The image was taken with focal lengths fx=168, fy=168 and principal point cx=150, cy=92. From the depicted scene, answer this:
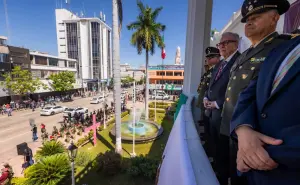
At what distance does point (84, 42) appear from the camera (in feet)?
166

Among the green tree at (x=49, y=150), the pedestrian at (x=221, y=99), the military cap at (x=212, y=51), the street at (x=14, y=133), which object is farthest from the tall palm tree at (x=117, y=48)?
the pedestrian at (x=221, y=99)

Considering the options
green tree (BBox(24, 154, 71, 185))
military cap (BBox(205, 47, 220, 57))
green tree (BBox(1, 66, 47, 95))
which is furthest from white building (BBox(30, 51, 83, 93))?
military cap (BBox(205, 47, 220, 57))

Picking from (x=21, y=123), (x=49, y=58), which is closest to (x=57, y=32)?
(x=49, y=58)

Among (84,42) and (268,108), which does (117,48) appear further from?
(84,42)

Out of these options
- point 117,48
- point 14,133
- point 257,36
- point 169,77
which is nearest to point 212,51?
point 257,36

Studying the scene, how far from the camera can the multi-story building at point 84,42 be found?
1976 inches

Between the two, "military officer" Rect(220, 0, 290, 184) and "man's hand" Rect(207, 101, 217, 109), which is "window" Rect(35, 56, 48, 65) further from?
"military officer" Rect(220, 0, 290, 184)

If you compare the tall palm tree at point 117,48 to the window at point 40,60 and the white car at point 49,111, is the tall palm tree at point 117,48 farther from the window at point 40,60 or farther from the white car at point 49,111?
the window at point 40,60

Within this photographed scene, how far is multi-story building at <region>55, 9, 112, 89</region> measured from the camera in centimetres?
5019

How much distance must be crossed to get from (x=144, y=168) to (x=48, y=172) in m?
4.11

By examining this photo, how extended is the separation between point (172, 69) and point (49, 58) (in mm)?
26305

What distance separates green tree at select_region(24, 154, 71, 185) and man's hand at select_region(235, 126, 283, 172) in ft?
25.1

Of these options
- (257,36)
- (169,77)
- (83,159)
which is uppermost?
(169,77)

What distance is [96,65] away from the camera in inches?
2072
